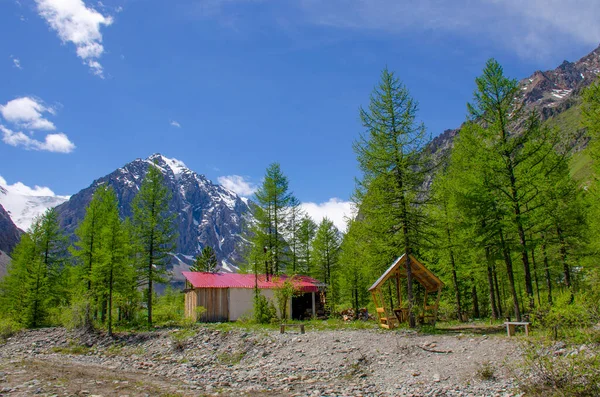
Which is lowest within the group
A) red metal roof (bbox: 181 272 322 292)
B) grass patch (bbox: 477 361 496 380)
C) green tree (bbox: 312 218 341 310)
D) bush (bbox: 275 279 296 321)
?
grass patch (bbox: 477 361 496 380)

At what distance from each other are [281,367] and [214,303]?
58.0 ft

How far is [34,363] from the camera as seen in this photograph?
16.3 metres

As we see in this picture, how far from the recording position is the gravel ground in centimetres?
1057

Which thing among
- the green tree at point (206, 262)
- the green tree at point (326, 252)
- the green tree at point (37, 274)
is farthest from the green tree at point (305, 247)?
the green tree at point (206, 262)

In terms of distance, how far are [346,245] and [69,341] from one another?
812 inches

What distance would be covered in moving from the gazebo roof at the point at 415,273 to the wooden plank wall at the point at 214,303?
1491cm

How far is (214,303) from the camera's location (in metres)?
30.2

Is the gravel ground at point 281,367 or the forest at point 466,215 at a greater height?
the forest at point 466,215

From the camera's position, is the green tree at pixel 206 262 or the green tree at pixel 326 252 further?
the green tree at pixel 206 262

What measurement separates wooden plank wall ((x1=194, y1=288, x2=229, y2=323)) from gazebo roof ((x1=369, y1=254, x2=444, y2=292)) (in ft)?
48.9

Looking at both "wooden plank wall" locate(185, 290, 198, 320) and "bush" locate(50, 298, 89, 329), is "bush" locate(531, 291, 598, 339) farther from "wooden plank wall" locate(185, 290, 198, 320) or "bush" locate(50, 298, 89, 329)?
"wooden plank wall" locate(185, 290, 198, 320)

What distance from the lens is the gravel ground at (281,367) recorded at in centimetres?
1057

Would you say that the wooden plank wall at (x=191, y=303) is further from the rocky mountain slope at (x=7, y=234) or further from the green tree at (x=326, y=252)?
the rocky mountain slope at (x=7, y=234)

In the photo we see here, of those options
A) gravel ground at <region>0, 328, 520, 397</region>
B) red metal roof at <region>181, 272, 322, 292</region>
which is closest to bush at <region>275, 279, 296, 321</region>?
gravel ground at <region>0, 328, 520, 397</region>
